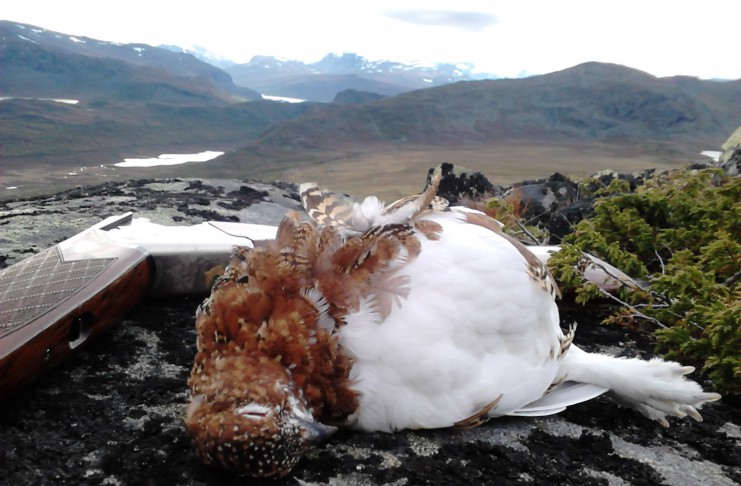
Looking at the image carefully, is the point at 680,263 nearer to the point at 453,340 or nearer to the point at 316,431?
the point at 453,340

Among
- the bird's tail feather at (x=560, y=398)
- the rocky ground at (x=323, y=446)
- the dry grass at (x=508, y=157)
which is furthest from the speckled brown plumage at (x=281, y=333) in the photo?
the dry grass at (x=508, y=157)

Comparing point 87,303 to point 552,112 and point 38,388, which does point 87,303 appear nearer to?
point 38,388

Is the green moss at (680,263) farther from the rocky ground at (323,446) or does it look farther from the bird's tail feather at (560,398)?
the bird's tail feather at (560,398)

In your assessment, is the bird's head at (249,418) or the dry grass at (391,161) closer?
the bird's head at (249,418)

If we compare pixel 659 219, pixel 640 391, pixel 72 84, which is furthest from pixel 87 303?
pixel 72 84

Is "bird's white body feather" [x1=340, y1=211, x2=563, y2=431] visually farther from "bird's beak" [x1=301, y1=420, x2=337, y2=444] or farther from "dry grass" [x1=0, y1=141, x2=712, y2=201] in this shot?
"dry grass" [x1=0, y1=141, x2=712, y2=201]

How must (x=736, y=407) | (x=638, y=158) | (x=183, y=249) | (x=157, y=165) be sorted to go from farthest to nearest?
(x=157, y=165)
(x=638, y=158)
(x=183, y=249)
(x=736, y=407)
